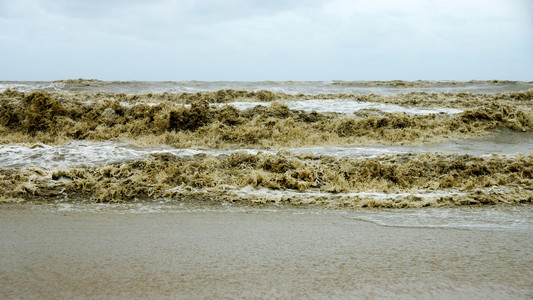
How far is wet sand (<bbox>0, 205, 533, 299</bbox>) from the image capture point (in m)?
2.66

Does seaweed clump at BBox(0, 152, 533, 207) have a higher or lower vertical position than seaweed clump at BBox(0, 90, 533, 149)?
lower

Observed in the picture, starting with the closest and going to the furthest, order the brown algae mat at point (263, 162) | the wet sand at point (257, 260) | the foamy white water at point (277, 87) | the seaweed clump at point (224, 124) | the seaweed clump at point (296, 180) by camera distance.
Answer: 1. the wet sand at point (257, 260)
2. the seaweed clump at point (296, 180)
3. the brown algae mat at point (263, 162)
4. the seaweed clump at point (224, 124)
5. the foamy white water at point (277, 87)

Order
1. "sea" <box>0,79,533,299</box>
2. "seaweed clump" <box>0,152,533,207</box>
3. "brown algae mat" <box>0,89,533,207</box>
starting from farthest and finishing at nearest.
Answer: "brown algae mat" <box>0,89,533,207</box> → "seaweed clump" <box>0,152,533,207</box> → "sea" <box>0,79,533,299</box>

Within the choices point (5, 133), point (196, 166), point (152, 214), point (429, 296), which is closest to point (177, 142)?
point (196, 166)

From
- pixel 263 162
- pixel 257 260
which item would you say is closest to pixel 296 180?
pixel 263 162

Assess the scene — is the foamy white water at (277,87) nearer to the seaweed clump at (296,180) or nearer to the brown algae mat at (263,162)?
the brown algae mat at (263,162)

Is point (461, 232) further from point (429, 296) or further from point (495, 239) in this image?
point (429, 296)

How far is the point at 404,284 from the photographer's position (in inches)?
108

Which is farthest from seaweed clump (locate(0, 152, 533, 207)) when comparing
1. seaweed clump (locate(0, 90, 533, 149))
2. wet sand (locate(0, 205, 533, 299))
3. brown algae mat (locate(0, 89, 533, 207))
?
seaweed clump (locate(0, 90, 533, 149))

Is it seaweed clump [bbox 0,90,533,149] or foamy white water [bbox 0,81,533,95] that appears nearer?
seaweed clump [bbox 0,90,533,149]

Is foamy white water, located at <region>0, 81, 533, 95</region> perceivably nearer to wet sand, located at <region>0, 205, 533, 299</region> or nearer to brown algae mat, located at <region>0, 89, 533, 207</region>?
brown algae mat, located at <region>0, 89, 533, 207</region>

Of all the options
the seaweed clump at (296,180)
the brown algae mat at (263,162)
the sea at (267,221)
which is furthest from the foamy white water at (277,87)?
the seaweed clump at (296,180)

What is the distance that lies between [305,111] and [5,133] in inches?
389

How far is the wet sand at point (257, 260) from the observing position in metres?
2.66
